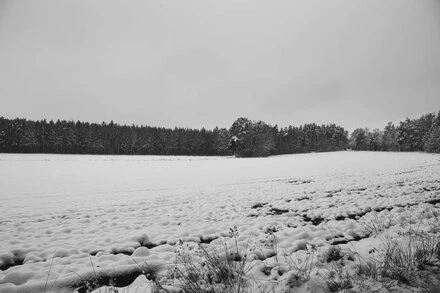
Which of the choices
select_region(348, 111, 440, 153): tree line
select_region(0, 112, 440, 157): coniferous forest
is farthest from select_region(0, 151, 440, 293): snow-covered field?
select_region(348, 111, 440, 153): tree line

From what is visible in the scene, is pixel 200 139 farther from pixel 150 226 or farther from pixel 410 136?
pixel 150 226

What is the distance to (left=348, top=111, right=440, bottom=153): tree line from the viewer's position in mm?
68812

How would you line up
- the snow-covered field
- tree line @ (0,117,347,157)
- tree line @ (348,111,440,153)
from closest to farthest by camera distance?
the snow-covered field < tree line @ (348,111,440,153) < tree line @ (0,117,347,157)

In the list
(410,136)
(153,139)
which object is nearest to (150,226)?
(153,139)

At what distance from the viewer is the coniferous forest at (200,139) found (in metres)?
71.9

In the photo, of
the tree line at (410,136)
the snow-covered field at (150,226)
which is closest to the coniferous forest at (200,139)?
the tree line at (410,136)

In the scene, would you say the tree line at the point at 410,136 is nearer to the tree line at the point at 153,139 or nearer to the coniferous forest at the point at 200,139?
the coniferous forest at the point at 200,139

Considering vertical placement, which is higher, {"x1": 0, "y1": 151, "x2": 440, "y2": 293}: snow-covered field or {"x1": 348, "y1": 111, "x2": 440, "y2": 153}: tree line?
{"x1": 348, "y1": 111, "x2": 440, "y2": 153}: tree line

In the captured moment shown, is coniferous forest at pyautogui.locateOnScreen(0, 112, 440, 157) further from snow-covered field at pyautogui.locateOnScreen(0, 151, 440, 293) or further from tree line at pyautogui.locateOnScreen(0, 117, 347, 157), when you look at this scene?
snow-covered field at pyautogui.locateOnScreen(0, 151, 440, 293)

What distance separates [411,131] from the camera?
84812 millimetres

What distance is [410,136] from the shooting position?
84.4 m

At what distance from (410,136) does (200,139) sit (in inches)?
3405

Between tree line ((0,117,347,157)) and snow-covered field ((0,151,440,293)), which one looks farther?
tree line ((0,117,347,157))

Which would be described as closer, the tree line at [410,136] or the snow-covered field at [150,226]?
the snow-covered field at [150,226]
